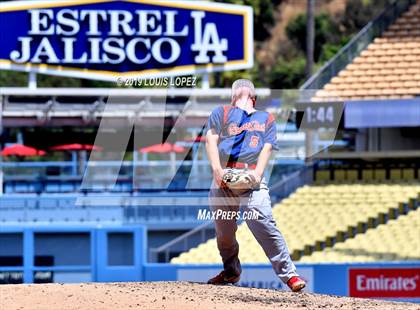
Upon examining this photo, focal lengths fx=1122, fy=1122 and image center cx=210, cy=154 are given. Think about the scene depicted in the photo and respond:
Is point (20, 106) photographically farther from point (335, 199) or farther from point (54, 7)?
point (335, 199)

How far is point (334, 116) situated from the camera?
25.3 metres

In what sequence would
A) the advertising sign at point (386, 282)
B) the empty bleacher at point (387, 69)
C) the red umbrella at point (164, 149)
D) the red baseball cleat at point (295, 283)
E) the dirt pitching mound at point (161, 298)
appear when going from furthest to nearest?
1. the red umbrella at point (164, 149)
2. the empty bleacher at point (387, 69)
3. the advertising sign at point (386, 282)
4. the red baseball cleat at point (295, 283)
5. the dirt pitching mound at point (161, 298)

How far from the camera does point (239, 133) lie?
9.64 metres

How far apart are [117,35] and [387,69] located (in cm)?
665

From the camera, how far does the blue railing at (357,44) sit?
27234mm

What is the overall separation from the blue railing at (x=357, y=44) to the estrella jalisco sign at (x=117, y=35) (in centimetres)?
201

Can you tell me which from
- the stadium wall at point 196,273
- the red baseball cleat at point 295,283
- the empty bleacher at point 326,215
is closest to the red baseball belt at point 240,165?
the red baseball cleat at point 295,283

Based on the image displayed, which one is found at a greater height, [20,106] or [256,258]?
[20,106]

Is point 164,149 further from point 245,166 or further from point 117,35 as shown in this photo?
point 245,166

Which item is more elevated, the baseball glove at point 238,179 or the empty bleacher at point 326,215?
the baseball glove at point 238,179

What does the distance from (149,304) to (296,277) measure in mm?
1678


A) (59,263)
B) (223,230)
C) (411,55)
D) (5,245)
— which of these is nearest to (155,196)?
(59,263)

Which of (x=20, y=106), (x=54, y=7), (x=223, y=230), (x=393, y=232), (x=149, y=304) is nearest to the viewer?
(x=149, y=304)

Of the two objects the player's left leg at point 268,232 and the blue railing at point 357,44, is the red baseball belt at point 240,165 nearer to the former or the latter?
the player's left leg at point 268,232
